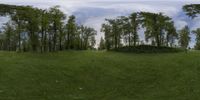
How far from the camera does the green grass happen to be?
43.1m

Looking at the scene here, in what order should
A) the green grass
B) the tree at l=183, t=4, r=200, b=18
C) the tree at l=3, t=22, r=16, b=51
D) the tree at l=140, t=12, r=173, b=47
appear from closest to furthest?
the green grass, the tree at l=183, t=4, r=200, b=18, the tree at l=140, t=12, r=173, b=47, the tree at l=3, t=22, r=16, b=51

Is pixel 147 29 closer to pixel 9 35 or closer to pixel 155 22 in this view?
pixel 155 22

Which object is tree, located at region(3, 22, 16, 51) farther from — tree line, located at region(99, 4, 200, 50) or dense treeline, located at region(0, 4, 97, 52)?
tree line, located at region(99, 4, 200, 50)

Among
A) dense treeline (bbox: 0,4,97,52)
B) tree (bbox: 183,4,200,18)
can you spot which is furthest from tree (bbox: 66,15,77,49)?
tree (bbox: 183,4,200,18)

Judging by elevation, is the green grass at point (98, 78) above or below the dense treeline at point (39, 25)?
below

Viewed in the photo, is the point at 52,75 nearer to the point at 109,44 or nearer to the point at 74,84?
the point at 74,84

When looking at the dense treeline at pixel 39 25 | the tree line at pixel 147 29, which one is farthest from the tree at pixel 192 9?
the dense treeline at pixel 39 25

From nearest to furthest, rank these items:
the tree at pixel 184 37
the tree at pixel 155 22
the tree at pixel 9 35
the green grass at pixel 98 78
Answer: the green grass at pixel 98 78 < the tree at pixel 155 22 < the tree at pixel 9 35 < the tree at pixel 184 37

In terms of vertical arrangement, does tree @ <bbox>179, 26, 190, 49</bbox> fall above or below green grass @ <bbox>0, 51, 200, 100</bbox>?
above

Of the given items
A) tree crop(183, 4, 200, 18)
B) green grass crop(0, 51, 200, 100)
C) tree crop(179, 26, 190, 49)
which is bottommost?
green grass crop(0, 51, 200, 100)

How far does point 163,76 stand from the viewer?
56.7 m

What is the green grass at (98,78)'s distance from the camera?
43.1 metres

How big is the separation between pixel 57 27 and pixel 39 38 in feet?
35.7

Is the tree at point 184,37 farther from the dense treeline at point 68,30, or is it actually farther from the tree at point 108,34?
the tree at point 108,34
